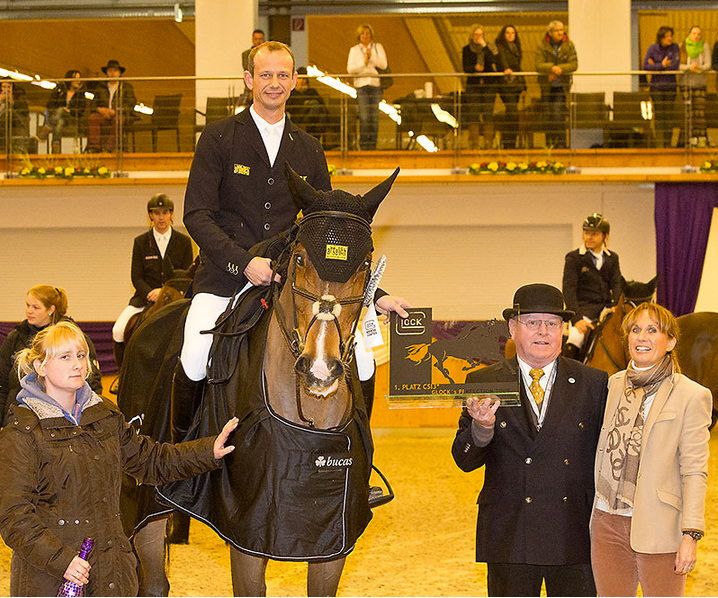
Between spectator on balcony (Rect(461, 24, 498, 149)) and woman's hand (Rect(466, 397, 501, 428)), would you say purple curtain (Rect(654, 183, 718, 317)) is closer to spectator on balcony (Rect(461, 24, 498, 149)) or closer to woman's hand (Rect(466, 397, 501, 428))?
spectator on balcony (Rect(461, 24, 498, 149))

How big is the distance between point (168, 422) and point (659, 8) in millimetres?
16615

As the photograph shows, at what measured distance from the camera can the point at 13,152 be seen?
14883mm

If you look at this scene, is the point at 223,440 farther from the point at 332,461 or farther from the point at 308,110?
the point at 308,110

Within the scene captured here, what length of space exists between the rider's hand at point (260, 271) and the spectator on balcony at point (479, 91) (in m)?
11.3

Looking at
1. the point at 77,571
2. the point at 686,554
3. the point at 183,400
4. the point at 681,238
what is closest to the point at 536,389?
the point at 686,554

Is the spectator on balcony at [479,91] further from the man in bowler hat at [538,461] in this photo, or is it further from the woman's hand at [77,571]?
A: the woman's hand at [77,571]

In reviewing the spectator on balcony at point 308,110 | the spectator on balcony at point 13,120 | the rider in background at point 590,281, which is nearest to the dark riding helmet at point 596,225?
the rider in background at point 590,281

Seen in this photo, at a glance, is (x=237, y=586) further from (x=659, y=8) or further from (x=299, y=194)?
(x=659, y=8)

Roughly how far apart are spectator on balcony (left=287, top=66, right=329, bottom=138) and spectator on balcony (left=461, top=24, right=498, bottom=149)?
223 cm

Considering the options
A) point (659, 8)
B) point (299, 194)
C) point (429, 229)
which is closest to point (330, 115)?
point (429, 229)

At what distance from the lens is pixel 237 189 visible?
404 cm

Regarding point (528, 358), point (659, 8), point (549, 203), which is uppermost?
point (659, 8)

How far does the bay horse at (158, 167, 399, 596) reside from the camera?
3.16m

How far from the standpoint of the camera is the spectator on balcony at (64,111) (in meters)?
15.0
